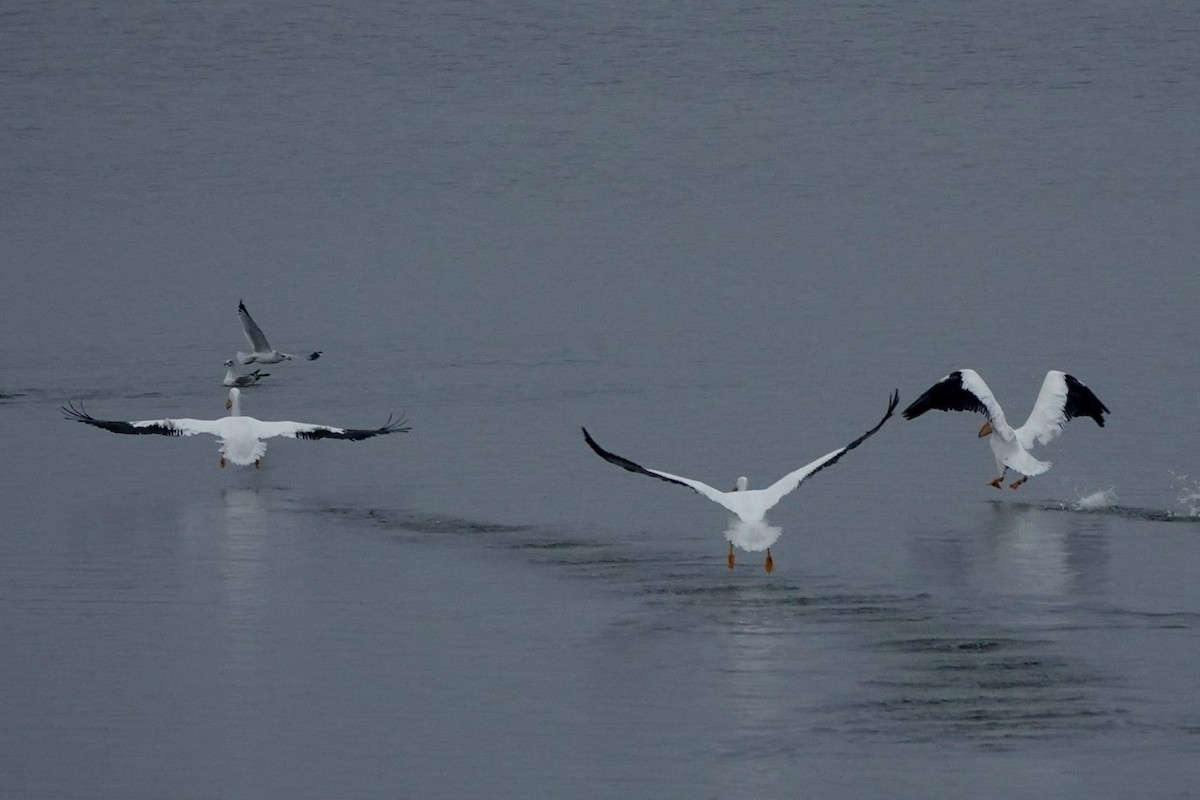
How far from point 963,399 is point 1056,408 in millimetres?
856

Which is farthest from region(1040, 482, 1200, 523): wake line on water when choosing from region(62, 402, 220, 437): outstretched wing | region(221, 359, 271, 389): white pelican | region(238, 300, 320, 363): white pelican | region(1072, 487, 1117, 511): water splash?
region(238, 300, 320, 363): white pelican

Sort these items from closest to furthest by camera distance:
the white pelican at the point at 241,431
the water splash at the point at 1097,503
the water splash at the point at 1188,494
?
the water splash at the point at 1188,494, the water splash at the point at 1097,503, the white pelican at the point at 241,431

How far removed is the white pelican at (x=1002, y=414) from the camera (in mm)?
17109

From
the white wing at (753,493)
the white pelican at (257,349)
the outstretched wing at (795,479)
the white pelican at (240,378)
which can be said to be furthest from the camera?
the white pelican at (257,349)

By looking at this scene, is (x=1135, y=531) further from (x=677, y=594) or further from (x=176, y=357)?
(x=176, y=357)

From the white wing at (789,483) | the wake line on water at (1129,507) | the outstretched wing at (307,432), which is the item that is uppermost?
the outstretched wing at (307,432)

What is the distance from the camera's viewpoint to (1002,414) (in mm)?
17438

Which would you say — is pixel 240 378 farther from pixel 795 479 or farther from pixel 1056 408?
pixel 795 479

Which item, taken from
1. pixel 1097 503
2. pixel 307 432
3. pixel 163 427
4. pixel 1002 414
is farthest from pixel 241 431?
pixel 1097 503

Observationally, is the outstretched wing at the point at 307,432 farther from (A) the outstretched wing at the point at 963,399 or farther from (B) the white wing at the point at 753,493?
(B) the white wing at the point at 753,493

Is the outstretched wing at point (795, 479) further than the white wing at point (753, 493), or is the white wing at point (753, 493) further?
the outstretched wing at point (795, 479)

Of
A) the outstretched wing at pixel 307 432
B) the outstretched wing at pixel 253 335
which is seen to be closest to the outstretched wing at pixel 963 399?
the outstretched wing at pixel 307 432

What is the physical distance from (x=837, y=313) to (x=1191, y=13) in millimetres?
43309

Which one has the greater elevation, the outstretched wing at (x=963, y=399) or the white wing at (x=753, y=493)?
the outstretched wing at (x=963, y=399)
